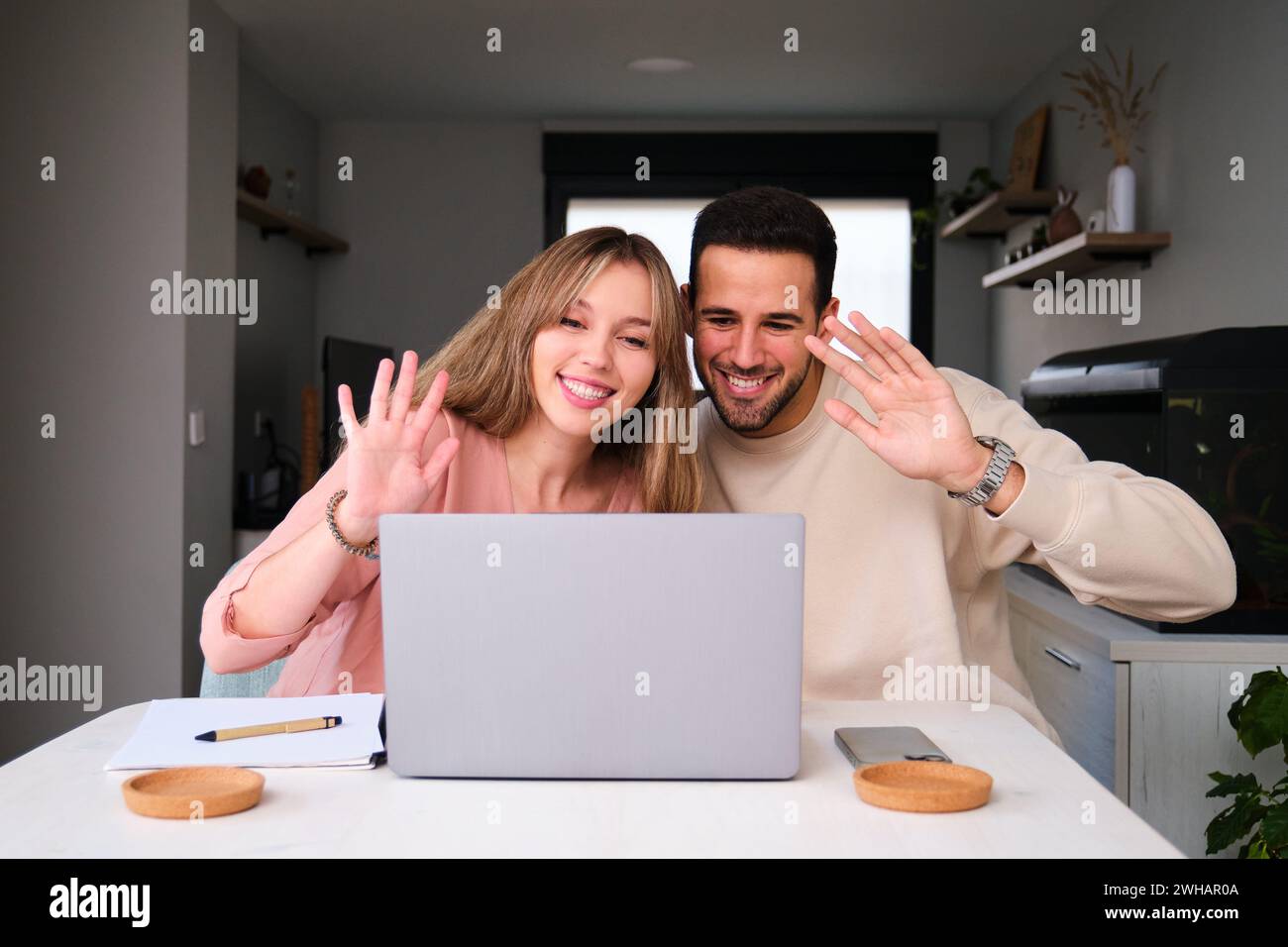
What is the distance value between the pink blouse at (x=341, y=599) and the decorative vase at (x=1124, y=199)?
7.65 feet

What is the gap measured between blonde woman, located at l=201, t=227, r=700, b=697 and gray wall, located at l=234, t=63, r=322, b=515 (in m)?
3.19

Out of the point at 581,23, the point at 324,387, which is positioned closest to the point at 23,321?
the point at 324,387

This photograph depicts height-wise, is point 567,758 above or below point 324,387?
below

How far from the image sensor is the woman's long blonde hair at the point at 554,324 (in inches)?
67.1

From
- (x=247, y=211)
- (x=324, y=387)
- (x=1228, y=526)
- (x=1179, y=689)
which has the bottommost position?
(x=1179, y=689)

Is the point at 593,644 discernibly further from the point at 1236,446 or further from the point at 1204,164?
the point at 1204,164

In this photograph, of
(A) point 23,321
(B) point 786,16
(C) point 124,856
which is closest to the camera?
(C) point 124,856

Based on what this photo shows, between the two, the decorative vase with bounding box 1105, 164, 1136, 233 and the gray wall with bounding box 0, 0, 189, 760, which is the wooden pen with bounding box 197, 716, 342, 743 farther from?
the decorative vase with bounding box 1105, 164, 1136, 233

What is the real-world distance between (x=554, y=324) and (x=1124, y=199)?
2.47 metres

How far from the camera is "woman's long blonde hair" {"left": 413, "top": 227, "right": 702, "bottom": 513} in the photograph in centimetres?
171

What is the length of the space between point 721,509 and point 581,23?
9.39ft

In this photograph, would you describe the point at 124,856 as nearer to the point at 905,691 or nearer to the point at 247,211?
the point at 905,691

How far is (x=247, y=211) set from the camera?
177 inches

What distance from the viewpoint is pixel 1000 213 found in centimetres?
480
